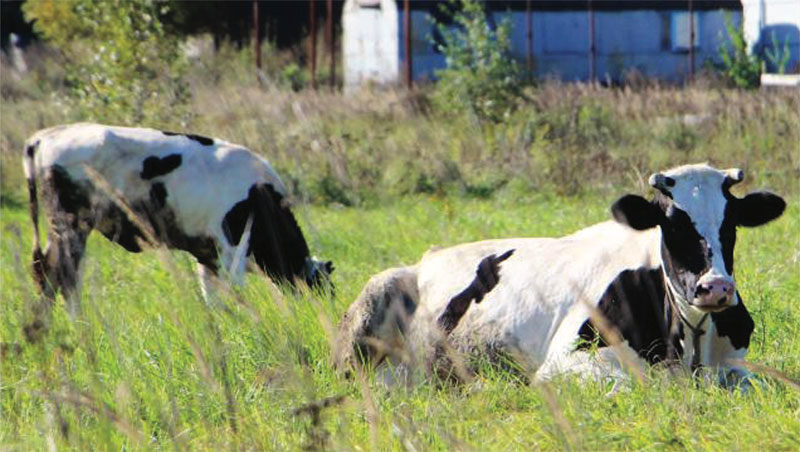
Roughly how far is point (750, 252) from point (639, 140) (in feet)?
24.7

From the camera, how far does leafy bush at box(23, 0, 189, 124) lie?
1730 cm

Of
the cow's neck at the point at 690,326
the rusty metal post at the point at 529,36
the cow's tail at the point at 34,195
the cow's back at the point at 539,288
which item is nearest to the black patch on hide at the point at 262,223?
the cow's tail at the point at 34,195

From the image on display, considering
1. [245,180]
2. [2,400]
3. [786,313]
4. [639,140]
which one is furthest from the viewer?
[639,140]

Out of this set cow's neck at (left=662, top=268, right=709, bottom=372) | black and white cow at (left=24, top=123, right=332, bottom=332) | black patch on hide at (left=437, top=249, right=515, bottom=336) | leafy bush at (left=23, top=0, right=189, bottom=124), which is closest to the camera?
cow's neck at (left=662, top=268, right=709, bottom=372)

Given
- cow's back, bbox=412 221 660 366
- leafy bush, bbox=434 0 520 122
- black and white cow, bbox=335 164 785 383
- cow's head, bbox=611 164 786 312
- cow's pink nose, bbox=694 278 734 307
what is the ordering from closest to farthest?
cow's pink nose, bbox=694 278 734 307, cow's head, bbox=611 164 786 312, black and white cow, bbox=335 164 785 383, cow's back, bbox=412 221 660 366, leafy bush, bbox=434 0 520 122

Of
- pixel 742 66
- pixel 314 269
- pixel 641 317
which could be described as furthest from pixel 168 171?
pixel 742 66

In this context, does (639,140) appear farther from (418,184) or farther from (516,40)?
(516,40)

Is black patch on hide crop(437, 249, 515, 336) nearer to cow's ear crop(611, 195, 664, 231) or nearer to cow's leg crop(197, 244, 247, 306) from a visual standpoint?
cow's ear crop(611, 195, 664, 231)

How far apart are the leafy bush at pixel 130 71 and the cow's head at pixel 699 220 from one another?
11.4 metres

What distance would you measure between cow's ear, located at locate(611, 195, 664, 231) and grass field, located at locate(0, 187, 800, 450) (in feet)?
2.16

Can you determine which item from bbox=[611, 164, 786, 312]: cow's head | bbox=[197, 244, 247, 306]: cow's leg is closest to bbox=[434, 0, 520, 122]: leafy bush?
bbox=[197, 244, 247, 306]: cow's leg

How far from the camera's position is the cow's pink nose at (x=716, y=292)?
18.7ft

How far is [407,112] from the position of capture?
19562 millimetres

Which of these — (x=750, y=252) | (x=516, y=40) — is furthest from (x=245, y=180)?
(x=516, y=40)
